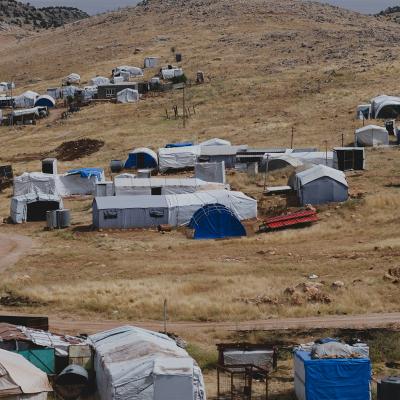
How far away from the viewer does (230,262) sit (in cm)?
4647

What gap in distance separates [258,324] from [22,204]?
26802 millimetres


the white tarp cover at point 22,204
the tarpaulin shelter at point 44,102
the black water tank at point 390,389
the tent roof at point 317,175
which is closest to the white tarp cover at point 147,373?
the black water tank at point 390,389

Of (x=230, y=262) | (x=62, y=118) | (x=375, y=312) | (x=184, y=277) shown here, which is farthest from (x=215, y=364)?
(x=62, y=118)

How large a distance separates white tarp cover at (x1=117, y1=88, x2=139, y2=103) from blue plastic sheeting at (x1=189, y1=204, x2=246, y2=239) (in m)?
55.0

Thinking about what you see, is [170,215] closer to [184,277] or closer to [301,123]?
[184,277]

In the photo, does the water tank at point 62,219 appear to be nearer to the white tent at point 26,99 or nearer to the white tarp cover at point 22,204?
the white tarp cover at point 22,204

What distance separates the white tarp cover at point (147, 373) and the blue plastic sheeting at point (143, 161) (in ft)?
151

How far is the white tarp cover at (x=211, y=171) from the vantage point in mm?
64688

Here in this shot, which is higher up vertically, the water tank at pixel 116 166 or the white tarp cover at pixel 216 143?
the white tarp cover at pixel 216 143

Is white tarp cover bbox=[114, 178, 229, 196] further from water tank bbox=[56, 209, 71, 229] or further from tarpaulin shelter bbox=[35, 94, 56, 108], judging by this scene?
tarpaulin shelter bbox=[35, 94, 56, 108]

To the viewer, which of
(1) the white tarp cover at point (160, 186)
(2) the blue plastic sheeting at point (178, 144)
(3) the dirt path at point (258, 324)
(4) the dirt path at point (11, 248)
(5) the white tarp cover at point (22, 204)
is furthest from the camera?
(2) the blue plastic sheeting at point (178, 144)

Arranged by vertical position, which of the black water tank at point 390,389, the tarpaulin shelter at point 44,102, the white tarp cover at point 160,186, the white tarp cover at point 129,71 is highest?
the white tarp cover at point 129,71

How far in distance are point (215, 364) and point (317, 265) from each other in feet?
50.0

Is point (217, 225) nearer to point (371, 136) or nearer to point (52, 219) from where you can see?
point (52, 219)
